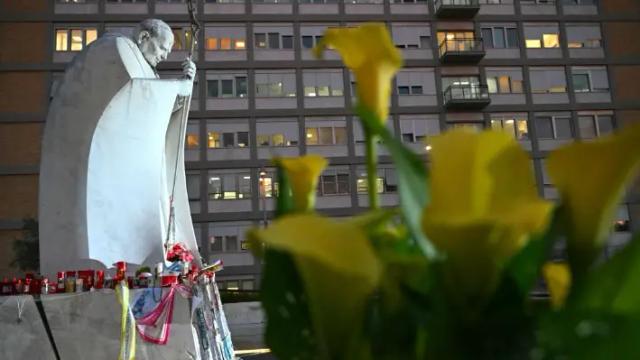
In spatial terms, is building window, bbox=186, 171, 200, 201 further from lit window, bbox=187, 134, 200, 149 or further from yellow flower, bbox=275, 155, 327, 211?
yellow flower, bbox=275, 155, 327, 211

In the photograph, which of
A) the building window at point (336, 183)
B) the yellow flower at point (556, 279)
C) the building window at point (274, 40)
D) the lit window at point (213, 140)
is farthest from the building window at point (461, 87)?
the yellow flower at point (556, 279)

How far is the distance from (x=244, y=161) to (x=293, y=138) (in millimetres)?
2884

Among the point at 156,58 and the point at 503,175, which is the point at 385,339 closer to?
the point at 503,175

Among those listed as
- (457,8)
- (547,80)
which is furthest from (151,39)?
(547,80)

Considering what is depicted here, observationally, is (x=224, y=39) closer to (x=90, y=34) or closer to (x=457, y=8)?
(x=90, y=34)

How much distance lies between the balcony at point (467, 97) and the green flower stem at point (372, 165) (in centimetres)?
3321

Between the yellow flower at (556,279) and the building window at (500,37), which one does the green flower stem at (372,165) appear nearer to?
the yellow flower at (556,279)

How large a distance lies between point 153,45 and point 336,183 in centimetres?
2462

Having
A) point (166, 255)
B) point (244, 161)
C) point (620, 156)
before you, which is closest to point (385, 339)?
point (620, 156)

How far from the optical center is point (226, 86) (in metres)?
32.6

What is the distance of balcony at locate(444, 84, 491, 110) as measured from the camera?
33128 millimetres

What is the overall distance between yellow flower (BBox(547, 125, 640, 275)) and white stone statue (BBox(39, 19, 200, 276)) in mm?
6920

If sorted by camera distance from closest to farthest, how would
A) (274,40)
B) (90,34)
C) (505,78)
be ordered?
(90,34) → (274,40) → (505,78)

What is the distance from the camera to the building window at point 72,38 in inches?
1266
